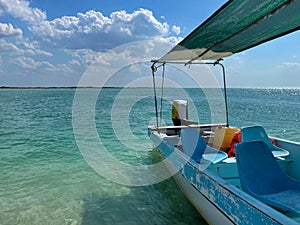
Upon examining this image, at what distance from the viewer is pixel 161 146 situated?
489cm

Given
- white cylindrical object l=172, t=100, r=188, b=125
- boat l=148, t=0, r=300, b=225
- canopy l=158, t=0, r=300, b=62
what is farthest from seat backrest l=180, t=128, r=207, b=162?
white cylindrical object l=172, t=100, r=188, b=125

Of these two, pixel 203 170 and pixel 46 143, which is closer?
pixel 203 170

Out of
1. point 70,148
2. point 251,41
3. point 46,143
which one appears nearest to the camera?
point 251,41

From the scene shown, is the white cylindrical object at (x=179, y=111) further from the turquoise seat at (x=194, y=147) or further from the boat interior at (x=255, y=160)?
the turquoise seat at (x=194, y=147)

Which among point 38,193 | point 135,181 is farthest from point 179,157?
point 38,193

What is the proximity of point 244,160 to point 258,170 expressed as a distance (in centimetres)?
24

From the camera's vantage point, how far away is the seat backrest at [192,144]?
4.39 metres

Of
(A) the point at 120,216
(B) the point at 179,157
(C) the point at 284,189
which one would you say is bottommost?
(A) the point at 120,216

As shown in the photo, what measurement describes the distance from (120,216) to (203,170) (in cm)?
183

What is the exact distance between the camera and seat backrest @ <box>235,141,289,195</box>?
109 inches

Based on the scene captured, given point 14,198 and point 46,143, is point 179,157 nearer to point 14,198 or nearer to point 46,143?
point 14,198

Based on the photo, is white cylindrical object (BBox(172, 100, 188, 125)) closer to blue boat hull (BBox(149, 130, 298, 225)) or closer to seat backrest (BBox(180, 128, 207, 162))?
seat backrest (BBox(180, 128, 207, 162))

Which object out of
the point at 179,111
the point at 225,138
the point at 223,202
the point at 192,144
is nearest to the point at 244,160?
the point at 223,202

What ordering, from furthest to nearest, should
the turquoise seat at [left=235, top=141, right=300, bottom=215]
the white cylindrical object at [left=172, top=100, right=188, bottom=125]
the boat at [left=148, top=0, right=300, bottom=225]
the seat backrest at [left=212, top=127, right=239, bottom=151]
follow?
the white cylindrical object at [left=172, top=100, right=188, bottom=125], the seat backrest at [left=212, top=127, right=239, bottom=151], the turquoise seat at [left=235, top=141, right=300, bottom=215], the boat at [left=148, top=0, right=300, bottom=225]
